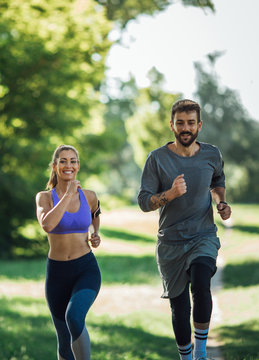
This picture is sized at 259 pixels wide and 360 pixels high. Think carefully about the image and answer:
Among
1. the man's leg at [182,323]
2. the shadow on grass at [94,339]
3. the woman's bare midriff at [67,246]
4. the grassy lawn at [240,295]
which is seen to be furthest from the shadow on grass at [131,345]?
the woman's bare midriff at [67,246]

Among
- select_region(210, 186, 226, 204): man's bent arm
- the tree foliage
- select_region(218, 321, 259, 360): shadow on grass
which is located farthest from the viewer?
the tree foliage

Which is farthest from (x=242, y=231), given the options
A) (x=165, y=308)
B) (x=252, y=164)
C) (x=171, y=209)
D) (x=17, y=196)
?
(x=171, y=209)

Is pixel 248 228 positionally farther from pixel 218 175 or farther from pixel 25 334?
pixel 218 175

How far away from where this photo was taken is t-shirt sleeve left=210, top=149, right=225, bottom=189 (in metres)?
4.25

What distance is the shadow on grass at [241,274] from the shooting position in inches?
509

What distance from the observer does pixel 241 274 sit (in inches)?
558

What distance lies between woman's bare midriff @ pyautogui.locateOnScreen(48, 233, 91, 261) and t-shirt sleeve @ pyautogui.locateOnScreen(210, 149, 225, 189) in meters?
1.13

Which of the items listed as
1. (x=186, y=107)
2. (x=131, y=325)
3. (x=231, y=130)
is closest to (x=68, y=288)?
(x=186, y=107)

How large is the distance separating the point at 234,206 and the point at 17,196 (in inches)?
725

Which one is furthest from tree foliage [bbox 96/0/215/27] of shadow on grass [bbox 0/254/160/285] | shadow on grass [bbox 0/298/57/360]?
shadow on grass [bbox 0/298/57/360]

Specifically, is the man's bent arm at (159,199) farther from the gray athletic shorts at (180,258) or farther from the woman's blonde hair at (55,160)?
the woman's blonde hair at (55,160)

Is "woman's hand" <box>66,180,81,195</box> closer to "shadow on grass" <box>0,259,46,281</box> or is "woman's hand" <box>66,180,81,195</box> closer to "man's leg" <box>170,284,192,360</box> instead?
"man's leg" <box>170,284,192,360</box>

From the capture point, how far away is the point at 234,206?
3425cm

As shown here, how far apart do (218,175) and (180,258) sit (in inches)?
28.4
